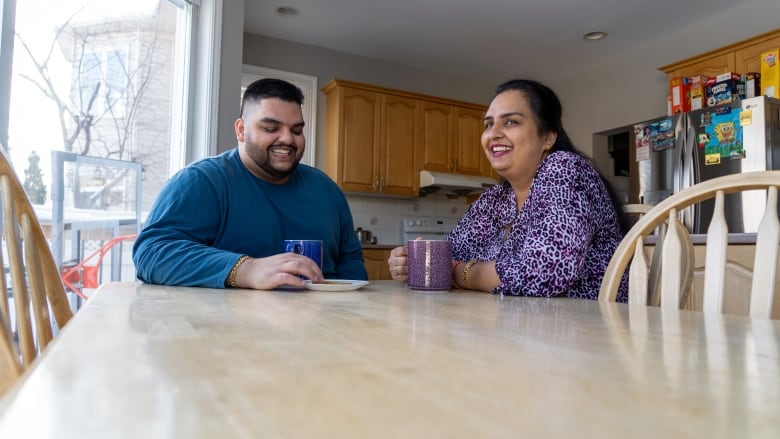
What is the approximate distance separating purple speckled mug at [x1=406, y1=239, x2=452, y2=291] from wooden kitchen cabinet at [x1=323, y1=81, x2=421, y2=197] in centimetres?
317

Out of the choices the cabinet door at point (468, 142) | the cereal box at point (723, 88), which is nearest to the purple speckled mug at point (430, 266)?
the cereal box at point (723, 88)

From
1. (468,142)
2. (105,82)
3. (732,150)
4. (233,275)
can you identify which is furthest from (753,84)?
(105,82)

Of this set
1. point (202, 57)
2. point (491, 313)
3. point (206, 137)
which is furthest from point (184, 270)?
point (202, 57)

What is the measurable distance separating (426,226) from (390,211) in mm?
364

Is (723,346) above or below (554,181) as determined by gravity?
below

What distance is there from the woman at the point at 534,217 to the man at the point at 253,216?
324 millimetres

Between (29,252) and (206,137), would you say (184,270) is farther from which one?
(206,137)

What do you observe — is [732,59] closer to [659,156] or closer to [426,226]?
[659,156]

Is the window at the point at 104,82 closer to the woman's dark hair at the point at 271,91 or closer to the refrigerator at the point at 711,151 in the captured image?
the woman's dark hair at the point at 271,91

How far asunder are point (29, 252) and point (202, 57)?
2.22 metres

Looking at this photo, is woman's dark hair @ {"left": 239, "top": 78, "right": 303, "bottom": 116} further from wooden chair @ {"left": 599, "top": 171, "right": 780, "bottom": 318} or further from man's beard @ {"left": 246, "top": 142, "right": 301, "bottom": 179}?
wooden chair @ {"left": 599, "top": 171, "right": 780, "bottom": 318}

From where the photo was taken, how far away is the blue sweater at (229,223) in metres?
1.04

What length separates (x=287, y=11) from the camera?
378 centimetres

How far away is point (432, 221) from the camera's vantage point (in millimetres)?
4840
